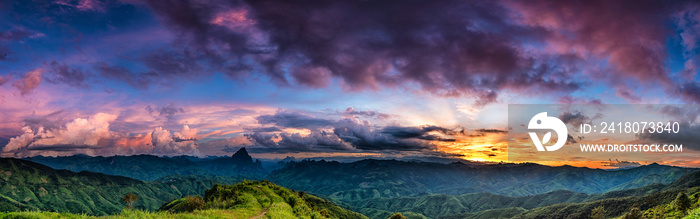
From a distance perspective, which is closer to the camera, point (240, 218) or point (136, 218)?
point (136, 218)

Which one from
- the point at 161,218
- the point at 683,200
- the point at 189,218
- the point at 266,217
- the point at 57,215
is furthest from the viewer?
the point at 683,200

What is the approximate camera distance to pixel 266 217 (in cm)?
3484

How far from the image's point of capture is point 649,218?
194 metres

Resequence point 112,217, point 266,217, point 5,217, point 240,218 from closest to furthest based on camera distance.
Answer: point 5,217
point 112,217
point 240,218
point 266,217

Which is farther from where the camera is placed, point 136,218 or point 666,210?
point 666,210

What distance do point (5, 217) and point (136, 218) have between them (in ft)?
19.2

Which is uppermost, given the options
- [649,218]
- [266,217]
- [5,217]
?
[5,217]

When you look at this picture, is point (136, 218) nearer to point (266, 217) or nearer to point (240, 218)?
point (240, 218)

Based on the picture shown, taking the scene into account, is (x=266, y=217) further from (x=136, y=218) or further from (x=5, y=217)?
(x=5, y=217)

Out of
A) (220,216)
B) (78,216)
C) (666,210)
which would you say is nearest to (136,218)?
(78,216)

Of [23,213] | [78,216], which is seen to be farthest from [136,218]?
[23,213]

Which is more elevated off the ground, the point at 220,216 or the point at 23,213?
the point at 23,213

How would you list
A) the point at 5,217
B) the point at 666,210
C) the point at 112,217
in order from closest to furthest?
the point at 5,217 → the point at 112,217 → the point at 666,210

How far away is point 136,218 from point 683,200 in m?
221
